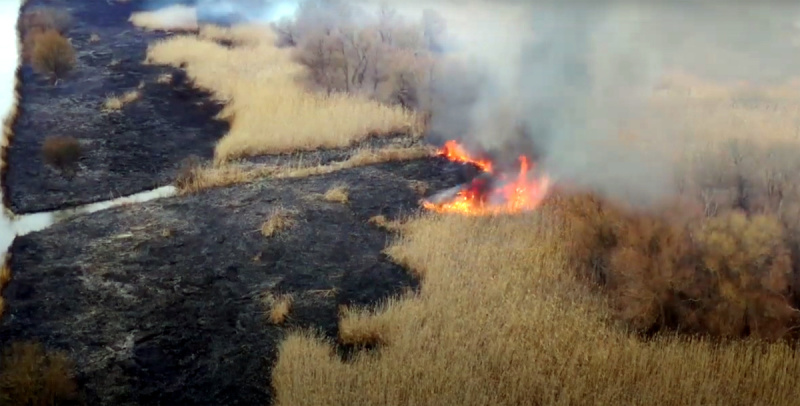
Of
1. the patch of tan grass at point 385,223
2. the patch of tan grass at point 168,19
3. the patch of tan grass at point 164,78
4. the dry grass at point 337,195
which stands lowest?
the patch of tan grass at point 385,223

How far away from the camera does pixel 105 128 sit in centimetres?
1423

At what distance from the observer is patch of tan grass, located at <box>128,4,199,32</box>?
2152cm

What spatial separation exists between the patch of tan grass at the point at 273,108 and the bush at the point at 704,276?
6395mm

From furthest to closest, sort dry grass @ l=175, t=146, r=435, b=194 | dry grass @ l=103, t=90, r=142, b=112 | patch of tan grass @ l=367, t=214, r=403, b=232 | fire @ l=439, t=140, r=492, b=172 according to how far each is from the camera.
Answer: dry grass @ l=103, t=90, r=142, b=112
fire @ l=439, t=140, r=492, b=172
dry grass @ l=175, t=146, r=435, b=194
patch of tan grass @ l=367, t=214, r=403, b=232

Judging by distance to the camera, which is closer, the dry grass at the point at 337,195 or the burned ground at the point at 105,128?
the dry grass at the point at 337,195

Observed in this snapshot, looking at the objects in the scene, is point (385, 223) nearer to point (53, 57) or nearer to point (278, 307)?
point (278, 307)

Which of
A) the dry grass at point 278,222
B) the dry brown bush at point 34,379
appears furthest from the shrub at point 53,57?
the dry brown bush at point 34,379

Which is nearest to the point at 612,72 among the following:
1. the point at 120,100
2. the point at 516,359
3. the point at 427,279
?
the point at 427,279

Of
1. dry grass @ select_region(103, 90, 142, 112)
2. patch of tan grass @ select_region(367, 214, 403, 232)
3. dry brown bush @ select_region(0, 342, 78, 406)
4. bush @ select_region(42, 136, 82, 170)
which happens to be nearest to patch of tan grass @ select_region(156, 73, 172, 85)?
dry grass @ select_region(103, 90, 142, 112)

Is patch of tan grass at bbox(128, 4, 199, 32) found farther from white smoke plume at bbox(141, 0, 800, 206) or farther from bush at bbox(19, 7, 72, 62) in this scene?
white smoke plume at bbox(141, 0, 800, 206)

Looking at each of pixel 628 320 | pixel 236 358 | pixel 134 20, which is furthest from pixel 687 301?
pixel 134 20

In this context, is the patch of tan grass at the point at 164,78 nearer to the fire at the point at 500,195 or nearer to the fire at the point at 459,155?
the fire at the point at 459,155

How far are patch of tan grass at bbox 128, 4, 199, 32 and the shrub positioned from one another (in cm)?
394

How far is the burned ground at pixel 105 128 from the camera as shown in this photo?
473 inches
